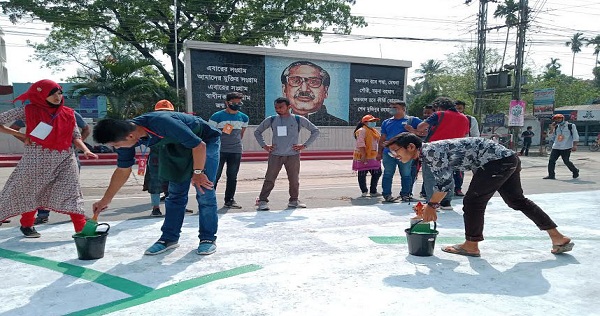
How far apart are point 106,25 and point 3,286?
73.6ft

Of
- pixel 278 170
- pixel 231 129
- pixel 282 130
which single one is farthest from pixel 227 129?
pixel 278 170

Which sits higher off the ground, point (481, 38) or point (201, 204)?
point (481, 38)

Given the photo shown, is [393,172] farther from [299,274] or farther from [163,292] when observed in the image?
[163,292]

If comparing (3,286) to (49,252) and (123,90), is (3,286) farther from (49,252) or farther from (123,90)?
(123,90)

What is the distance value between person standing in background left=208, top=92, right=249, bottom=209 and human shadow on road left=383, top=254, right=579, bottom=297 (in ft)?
11.2

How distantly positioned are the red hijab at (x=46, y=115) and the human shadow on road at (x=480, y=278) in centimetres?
326

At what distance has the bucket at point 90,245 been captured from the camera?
3482mm

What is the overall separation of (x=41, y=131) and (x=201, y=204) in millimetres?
1654

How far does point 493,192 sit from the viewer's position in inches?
143

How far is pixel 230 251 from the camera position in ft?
12.7

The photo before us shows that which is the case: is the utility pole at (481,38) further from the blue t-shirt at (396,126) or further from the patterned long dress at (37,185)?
the patterned long dress at (37,185)

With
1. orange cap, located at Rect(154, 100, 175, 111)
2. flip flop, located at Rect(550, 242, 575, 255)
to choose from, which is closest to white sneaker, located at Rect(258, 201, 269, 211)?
orange cap, located at Rect(154, 100, 175, 111)

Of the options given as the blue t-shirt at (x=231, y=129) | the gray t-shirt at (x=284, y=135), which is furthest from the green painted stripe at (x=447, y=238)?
the blue t-shirt at (x=231, y=129)

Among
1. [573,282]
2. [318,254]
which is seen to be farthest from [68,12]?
[573,282]
